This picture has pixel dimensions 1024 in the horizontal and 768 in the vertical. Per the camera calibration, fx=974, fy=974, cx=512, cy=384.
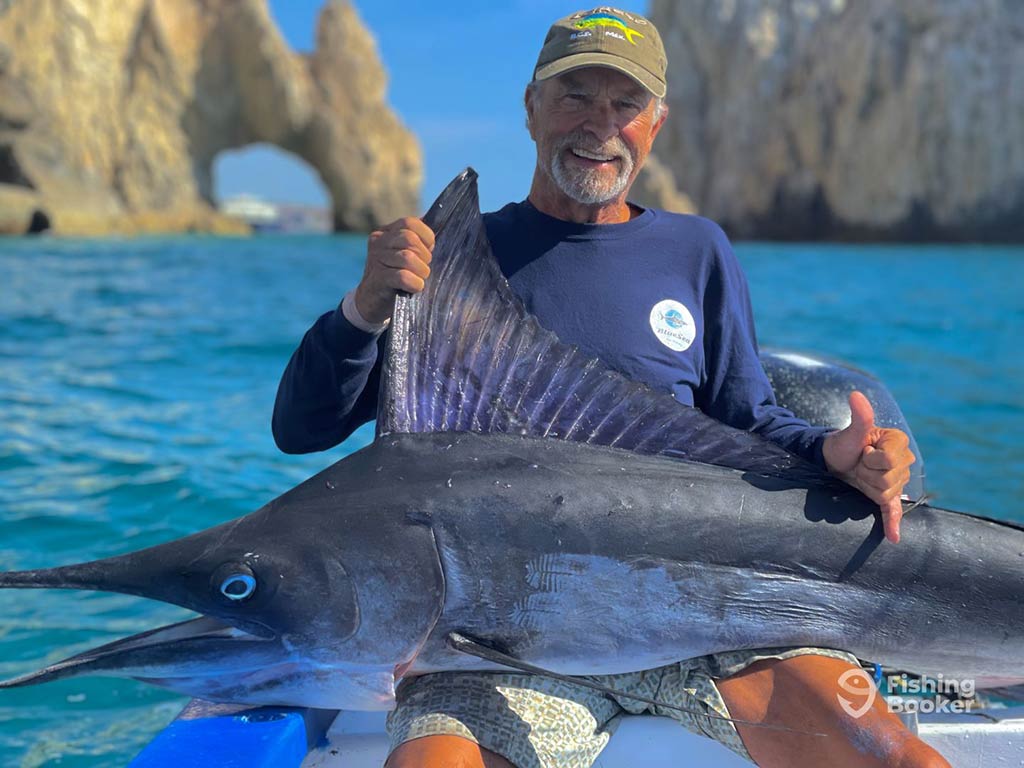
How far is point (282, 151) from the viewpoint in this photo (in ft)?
167

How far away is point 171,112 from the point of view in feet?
146

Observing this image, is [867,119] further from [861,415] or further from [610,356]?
[861,415]

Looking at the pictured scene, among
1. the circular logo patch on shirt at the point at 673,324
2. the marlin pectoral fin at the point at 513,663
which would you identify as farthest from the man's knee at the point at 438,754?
the circular logo patch on shirt at the point at 673,324

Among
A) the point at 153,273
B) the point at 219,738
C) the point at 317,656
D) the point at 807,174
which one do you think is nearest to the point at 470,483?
the point at 317,656

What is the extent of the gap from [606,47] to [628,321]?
654 millimetres

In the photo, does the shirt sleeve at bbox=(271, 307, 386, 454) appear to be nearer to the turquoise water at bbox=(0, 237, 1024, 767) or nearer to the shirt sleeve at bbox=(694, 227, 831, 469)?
the shirt sleeve at bbox=(694, 227, 831, 469)

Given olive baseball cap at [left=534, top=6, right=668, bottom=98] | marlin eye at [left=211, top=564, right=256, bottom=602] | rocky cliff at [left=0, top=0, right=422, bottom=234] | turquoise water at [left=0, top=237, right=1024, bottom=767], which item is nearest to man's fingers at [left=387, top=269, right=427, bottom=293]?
marlin eye at [left=211, top=564, right=256, bottom=602]

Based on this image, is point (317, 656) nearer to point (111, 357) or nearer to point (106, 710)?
point (106, 710)

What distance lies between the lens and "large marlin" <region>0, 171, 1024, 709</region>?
1.66 metres

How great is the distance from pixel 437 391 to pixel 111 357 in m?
8.41

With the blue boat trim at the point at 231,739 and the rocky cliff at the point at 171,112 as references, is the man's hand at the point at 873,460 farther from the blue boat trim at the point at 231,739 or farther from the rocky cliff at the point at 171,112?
the rocky cliff at the point at 171,112

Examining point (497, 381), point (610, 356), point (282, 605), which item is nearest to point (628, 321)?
point (610, 356)

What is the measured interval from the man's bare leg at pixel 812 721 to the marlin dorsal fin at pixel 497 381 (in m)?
0.38

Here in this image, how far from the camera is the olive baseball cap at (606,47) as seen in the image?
230cm
